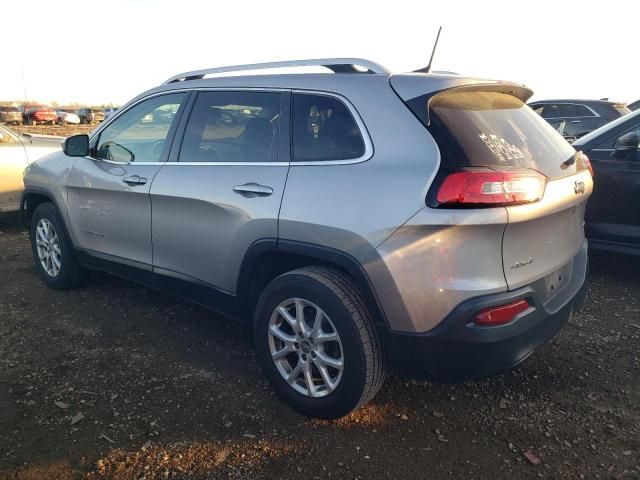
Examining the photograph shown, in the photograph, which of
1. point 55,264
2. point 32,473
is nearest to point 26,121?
point 55,264

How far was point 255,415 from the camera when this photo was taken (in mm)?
2799

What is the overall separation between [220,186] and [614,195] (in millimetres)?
Result: 3493

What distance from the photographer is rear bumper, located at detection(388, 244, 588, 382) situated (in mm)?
2252

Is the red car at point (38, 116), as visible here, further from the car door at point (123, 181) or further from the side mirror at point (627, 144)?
the side mirror at point (627, 144)

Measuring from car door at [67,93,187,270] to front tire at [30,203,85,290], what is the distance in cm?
25

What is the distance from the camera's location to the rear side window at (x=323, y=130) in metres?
2.59

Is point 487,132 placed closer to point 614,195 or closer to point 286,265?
point 286,265

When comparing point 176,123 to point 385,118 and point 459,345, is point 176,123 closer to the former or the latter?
point 385,118

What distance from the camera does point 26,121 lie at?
1410 inches

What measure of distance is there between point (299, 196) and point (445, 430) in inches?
55.7

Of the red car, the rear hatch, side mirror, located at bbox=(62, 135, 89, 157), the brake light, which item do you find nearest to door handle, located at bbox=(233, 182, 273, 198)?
the rear hatch

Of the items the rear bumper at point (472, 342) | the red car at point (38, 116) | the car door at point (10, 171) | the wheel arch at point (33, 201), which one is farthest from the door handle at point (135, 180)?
the red car at point (38, 116)

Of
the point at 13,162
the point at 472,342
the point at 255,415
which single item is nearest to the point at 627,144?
the point at 472,342

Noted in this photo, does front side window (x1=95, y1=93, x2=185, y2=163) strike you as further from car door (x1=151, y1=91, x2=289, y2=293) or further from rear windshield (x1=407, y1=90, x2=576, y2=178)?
rear windshield (x1=407, y1=90, x2=576, y2=178)
